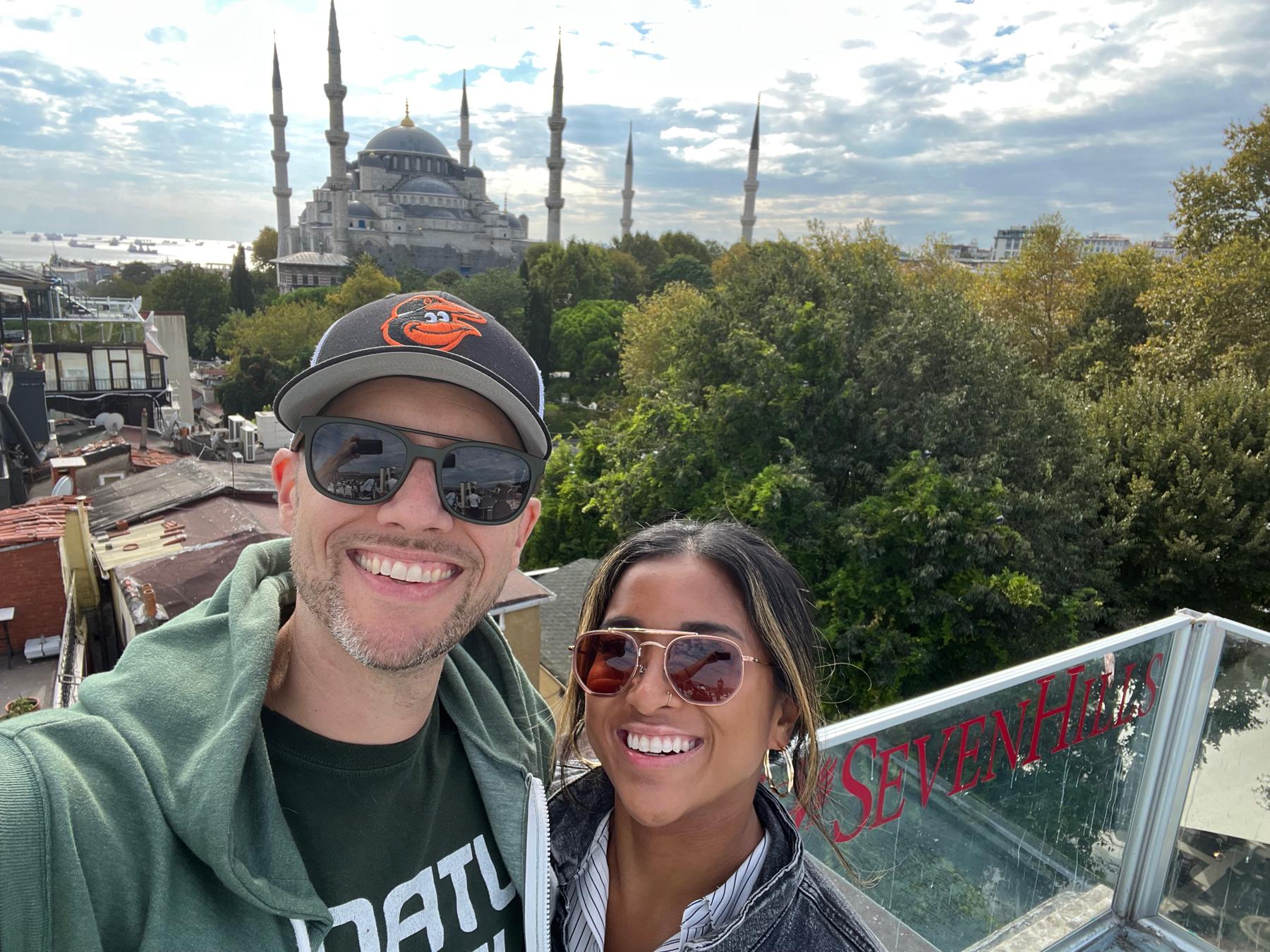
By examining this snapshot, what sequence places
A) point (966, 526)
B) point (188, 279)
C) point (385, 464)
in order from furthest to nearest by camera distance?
point (188, 279), point (966, 526), point (385, 464)

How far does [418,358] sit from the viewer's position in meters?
1.40

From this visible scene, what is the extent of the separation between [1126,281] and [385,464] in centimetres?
2394

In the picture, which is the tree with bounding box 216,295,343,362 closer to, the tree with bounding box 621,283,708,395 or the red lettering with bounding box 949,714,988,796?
the tree with bounding box 621,283,708,395

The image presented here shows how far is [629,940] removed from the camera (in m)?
1.49

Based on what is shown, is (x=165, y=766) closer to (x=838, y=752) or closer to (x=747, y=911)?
(x=747, y=911)

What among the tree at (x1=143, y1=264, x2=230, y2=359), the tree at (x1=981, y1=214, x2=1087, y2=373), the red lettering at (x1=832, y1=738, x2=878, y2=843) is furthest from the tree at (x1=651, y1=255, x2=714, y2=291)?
the red lettering at (x1=832, y1=738, x2=878, y2=843)

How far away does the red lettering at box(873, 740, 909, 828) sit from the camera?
6.61 feet

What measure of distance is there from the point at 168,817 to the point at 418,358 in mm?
792

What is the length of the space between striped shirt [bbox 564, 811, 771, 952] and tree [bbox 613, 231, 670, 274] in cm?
6534

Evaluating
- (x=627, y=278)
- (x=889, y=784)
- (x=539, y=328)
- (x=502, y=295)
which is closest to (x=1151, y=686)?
(x=889, y=784)

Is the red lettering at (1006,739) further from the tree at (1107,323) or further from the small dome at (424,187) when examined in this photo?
the small dome at (424,187)

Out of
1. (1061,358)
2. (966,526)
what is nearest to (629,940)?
(966,526)

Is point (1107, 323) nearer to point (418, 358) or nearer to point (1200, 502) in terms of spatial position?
point (1200, 502)

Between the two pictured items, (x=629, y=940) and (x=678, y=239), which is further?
(x=678, y=239)
